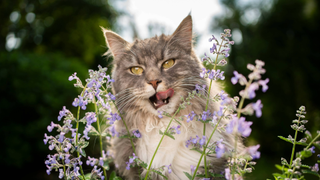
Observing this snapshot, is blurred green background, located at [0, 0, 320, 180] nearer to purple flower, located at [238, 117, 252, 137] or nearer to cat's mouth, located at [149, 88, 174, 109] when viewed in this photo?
cat's mouth, located at [149, 88, 174, 109]

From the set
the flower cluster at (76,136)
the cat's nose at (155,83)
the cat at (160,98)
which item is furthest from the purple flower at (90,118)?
the cat's nose at (155,83)

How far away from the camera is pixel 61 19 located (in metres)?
11.3

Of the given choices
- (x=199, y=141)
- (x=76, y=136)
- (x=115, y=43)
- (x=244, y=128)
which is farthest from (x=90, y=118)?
(x=115, y=43)

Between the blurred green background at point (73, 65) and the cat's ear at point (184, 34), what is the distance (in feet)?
11.4

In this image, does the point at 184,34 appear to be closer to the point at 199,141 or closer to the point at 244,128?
the point at 199,141

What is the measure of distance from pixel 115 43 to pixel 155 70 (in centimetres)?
74

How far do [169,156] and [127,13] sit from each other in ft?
43.0

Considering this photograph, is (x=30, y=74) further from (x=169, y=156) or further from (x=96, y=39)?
(x=96, y=39)

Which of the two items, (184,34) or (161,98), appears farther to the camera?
(184,34)

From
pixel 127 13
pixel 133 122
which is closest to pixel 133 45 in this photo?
pixel 133 122

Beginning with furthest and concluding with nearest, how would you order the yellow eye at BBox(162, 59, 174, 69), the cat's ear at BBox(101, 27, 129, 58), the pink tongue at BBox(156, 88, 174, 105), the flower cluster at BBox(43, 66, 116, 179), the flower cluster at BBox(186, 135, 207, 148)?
the cat's ear at BBox(101, 27, 129, 58) < the yellow eye at BBox(162, 59, 174, 69) < the pink tongue at BBox(156, 88, 174, 105) < the flower cluster at BBox(43, 66, 116, 179) < the flower cluster at BBox(186, 135, 207, 148)

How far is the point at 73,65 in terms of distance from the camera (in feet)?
19.2

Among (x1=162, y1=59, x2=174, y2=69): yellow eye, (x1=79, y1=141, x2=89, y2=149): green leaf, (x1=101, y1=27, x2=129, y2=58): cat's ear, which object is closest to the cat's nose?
(x1=162, y1=59, x2=174, y2=69): yellow eye

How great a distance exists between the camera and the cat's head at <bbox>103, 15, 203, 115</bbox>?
2025 millimetres
